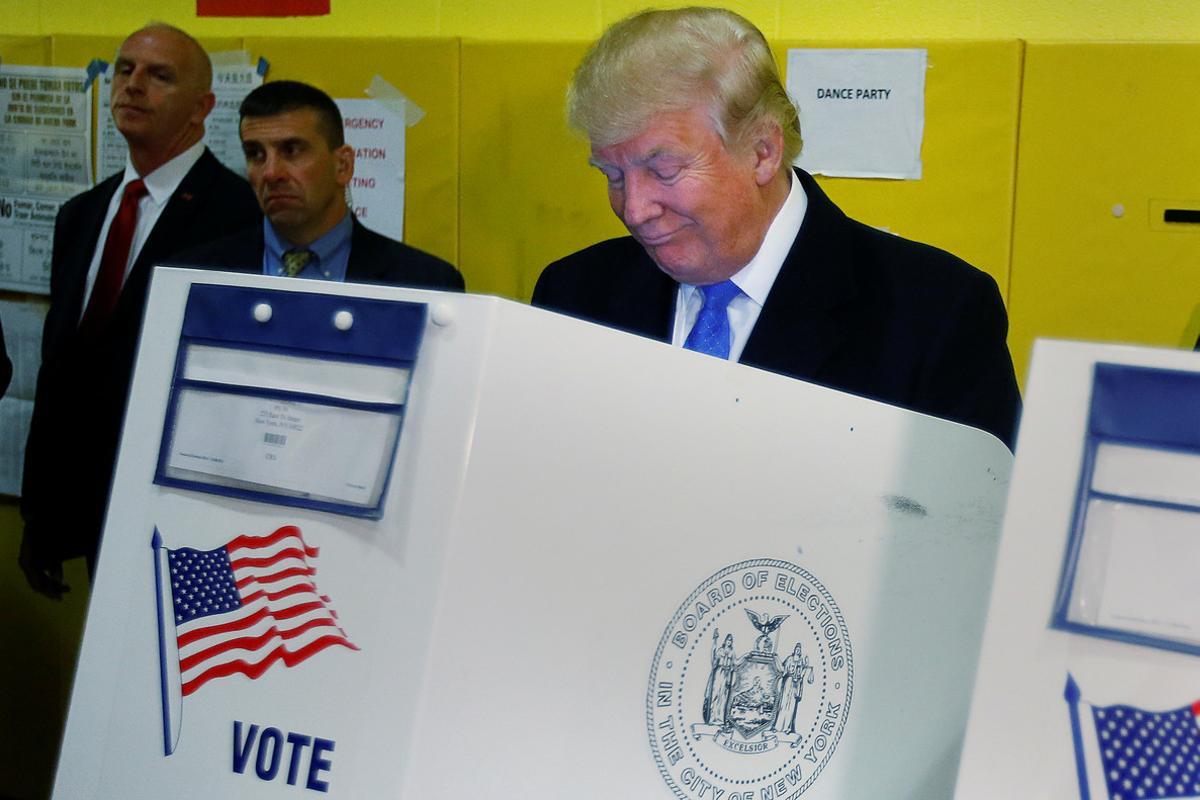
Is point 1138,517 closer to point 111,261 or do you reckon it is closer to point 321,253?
point 321,253

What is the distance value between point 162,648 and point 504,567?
0.24 m

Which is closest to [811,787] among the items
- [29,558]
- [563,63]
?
[563,63]

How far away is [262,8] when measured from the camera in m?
2.68

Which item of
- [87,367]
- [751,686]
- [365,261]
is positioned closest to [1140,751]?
[751,686]

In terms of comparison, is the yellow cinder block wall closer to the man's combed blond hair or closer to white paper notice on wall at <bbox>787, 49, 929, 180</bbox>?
white paper notice on wall at <bbox>787, 49, 929, 180</bbox>

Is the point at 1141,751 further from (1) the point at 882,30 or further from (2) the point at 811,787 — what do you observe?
(1) the point at 882,30

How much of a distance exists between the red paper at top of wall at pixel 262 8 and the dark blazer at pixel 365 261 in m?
0.56

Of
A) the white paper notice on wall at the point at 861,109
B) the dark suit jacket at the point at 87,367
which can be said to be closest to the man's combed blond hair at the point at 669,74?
the white paper notice on wall at the point at 861,109

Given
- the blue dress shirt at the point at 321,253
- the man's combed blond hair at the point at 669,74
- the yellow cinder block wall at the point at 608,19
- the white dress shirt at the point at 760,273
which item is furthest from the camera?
the blue dress shirt at the point at 321,253

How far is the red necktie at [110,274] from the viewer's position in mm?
2561

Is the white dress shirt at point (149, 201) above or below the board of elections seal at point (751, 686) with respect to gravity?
above

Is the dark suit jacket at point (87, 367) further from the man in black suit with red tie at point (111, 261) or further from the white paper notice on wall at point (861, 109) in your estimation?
the white paper notice on wall at point (861, 109)

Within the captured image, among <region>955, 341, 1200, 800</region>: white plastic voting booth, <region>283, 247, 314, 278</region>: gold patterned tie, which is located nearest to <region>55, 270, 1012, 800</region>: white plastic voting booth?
<region>955, 341, 1200, 800</region>: white plastic voting booth

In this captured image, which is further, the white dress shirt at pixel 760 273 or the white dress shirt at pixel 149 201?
the white dress shirt at pixel 149 201
